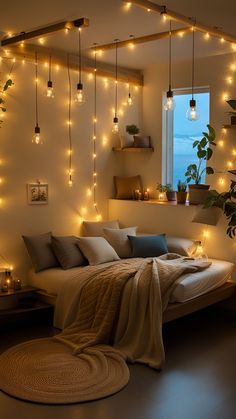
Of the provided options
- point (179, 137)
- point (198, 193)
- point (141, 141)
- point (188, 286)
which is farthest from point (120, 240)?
point (179, 137)

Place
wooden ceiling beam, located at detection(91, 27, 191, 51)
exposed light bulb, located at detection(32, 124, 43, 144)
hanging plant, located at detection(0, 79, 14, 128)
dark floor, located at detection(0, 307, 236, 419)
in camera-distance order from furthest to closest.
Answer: exposed light bulb, located at detection(32, 124, 43, 144) → hanging plant, located at detection(0, 79, 14, 128) → wooden ceiling beam, located at detection(91, 27, 191, 51) → dark floor, located at detection(0, 307, 236, 419)

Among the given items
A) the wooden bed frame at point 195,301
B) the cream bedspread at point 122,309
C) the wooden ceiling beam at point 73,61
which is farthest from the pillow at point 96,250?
the wooden ceiling beam at point 73,61

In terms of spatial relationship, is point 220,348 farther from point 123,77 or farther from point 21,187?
point 123,77

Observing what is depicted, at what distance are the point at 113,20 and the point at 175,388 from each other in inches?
122

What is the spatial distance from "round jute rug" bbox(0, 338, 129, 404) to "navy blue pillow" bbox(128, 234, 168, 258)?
1.52 meters

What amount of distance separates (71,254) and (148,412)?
2340mm

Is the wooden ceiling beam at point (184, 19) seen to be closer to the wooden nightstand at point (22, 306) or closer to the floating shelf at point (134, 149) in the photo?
the floating shelf at point (134, 149)

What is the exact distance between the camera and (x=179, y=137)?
6496 mm

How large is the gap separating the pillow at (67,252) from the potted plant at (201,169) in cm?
148

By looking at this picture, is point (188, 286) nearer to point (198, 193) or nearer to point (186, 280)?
point (186, 280)

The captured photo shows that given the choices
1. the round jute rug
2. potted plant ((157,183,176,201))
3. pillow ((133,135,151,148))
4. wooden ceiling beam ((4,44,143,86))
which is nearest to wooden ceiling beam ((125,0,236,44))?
wooden ceiling beam ((4,44,143,86))

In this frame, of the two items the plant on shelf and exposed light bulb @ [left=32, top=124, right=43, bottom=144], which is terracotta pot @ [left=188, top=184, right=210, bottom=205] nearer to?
the plant on shelf

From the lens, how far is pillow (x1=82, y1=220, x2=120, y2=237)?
19.4ft

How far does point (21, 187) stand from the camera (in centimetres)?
540
